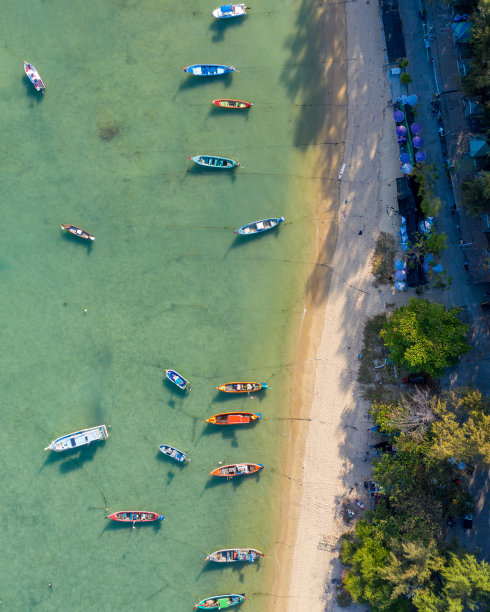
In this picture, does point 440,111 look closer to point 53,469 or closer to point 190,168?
point 190,168

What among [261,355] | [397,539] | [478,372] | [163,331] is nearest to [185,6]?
[163,331]

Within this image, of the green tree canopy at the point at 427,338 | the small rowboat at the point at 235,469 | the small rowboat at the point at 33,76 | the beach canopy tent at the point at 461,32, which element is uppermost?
the beach canopy tent at the point at 461,32

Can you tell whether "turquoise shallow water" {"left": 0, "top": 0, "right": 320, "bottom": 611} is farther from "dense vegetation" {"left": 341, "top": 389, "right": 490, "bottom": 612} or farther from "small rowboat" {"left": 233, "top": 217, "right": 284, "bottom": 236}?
"dense vegetation" {"left": 341, "top": 389, "right": 490, "bottom": 612}

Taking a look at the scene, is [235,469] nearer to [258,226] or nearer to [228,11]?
[258,226]

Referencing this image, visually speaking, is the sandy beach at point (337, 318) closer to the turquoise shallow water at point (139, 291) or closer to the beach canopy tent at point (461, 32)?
the turquoise shallow water at point (139, 291)

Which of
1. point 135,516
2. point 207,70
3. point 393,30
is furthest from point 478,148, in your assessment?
point 135,516

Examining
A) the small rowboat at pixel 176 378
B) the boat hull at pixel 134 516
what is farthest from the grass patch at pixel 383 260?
the boat hull at pixel 134 516
